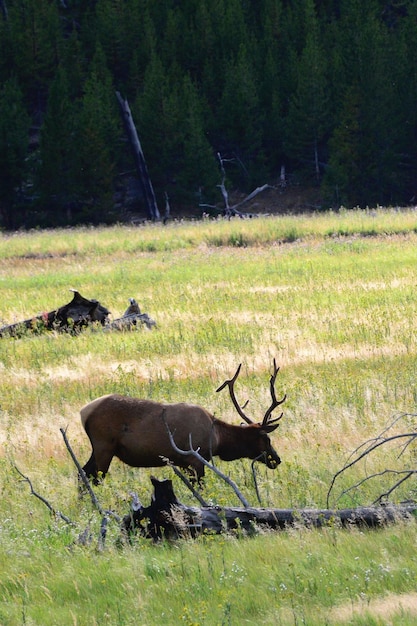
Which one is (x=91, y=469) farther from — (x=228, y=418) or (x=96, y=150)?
(x=96, y=150)

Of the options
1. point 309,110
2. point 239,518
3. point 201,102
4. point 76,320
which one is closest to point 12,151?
point 201,102

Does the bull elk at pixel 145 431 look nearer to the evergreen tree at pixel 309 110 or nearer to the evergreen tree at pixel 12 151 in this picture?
the evergreen tree at pixel 12 151

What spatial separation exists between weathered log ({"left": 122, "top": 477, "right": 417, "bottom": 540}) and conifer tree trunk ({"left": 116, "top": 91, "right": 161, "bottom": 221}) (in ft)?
156

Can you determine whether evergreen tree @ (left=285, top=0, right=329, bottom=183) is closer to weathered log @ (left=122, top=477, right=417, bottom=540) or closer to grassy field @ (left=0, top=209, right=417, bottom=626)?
grassy field @ (left=0, top=209, right=417, bottom=626)

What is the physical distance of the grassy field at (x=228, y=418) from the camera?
19.7ft

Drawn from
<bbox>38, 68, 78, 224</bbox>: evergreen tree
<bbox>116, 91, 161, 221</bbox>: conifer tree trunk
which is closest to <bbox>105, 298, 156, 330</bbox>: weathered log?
<bbox>116, 91, 161, 221</bbox>: conifer tree trunk

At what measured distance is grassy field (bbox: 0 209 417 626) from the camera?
19.7 ft

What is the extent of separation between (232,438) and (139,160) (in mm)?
46112

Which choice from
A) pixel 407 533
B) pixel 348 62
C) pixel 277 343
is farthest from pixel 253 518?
pixel 348 62

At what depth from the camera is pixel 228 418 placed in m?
11.4

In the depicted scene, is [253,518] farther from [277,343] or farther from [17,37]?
[17,37]

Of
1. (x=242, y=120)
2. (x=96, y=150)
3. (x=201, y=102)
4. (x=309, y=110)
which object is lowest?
(x=96, y=150)

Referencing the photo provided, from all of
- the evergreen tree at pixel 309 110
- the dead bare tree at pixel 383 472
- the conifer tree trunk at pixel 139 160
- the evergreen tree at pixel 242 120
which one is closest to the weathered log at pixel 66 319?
the dead bare tree at pixel 383 472

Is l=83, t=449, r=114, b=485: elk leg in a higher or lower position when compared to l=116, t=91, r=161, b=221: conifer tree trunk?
higher
